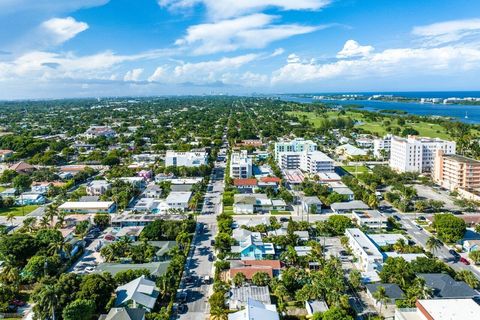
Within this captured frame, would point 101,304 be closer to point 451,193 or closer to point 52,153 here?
point 451,193

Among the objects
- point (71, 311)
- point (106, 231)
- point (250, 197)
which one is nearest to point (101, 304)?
point (71, 311)

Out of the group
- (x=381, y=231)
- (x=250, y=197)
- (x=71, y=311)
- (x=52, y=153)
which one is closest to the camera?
(x=71, y=311)

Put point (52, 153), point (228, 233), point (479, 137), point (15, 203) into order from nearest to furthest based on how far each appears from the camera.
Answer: point (228, 233), point (15, 203), point (52, 153), point (479, 137)

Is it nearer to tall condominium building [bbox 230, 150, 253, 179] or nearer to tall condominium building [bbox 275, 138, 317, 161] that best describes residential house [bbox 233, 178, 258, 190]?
tall condominium building [bbox 230, 150, 253, 179]

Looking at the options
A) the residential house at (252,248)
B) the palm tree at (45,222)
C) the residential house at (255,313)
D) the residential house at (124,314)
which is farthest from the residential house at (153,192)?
the residential house at (255,313)

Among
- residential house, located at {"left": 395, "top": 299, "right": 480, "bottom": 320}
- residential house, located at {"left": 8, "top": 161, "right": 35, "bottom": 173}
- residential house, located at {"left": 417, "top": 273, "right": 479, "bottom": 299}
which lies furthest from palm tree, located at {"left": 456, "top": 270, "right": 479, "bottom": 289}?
residential house, located at {"left": 8, "top": 161, "right": 35, "bottom": 173}

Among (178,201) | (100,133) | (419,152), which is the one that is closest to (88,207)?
(178,201)

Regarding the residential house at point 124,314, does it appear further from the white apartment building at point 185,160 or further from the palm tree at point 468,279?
the white apartment building at point 185,160
